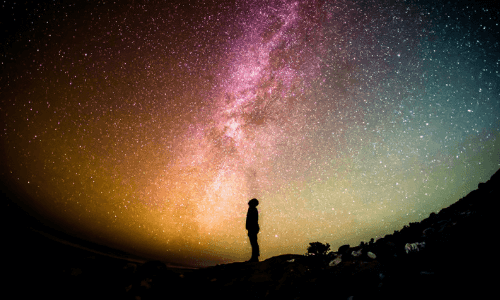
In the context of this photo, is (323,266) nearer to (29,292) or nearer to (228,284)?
(228,284)

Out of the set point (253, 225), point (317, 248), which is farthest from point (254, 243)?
point (317, 248)

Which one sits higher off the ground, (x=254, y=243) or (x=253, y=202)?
(x=253, y=202)

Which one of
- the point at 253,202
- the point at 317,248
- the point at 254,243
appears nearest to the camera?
the point at 317,248

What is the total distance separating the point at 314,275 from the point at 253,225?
109 inches

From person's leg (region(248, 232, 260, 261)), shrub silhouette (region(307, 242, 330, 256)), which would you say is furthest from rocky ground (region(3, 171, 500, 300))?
person's leg (region(248, 232, 260, 261))

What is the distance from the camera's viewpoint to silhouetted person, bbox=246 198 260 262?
573 centimetres

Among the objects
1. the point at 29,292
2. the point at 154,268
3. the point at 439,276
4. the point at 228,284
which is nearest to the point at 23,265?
the point at 29,292

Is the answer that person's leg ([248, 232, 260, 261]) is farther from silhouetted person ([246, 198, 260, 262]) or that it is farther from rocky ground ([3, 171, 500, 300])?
rocky ground ([3, 171, 500, 300])

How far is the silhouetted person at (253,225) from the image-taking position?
573 cm

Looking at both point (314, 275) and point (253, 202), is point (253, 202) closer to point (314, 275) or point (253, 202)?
point (253, 202)

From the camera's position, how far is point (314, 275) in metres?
3.28

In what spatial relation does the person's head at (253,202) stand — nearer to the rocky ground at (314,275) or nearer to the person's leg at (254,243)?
the person's leg at (254,243)

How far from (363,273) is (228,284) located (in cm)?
227

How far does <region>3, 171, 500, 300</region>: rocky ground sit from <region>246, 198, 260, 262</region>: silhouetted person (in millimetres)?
1398
